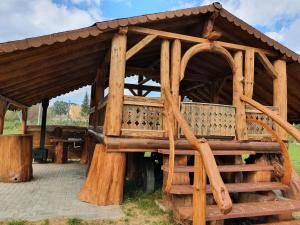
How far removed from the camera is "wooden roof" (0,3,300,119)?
5953 mm

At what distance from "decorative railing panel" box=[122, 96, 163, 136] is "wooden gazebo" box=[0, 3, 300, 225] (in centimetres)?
2

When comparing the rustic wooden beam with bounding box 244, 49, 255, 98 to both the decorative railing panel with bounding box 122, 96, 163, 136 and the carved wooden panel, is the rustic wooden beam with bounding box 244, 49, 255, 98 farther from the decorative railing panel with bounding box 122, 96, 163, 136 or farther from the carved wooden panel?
the decorative railing panel with bounding box 122, 96, 163, 136

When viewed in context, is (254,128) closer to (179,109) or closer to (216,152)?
(216,152)

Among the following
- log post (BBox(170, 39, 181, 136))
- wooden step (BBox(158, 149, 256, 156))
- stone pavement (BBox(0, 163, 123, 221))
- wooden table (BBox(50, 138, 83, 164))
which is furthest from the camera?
wooden table (BBox(50, 138, 83, 164))

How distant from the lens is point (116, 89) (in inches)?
251

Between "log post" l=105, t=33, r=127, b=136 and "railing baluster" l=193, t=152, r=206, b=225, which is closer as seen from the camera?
"railing baluster" l=193, t=152, r=206, b=225

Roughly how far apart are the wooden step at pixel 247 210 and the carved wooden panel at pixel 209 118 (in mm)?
2320

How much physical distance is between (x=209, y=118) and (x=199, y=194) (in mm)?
3806

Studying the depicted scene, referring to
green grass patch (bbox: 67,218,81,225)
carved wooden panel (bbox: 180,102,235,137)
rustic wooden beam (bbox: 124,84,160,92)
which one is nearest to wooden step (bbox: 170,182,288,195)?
carved wooden panel (bbox: 180,102,235,137)

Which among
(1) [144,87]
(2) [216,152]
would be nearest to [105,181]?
(2) [216,152]

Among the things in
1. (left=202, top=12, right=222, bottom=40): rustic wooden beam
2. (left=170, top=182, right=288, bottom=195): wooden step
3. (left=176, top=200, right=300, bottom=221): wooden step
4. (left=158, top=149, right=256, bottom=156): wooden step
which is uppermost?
(left=202, top=12, right=222, bottom=40): rustic wooden beam

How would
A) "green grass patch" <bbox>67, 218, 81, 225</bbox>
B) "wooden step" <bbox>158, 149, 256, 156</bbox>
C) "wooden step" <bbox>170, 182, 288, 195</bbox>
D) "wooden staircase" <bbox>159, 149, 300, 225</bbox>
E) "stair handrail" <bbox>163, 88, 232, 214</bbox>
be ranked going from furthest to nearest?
"wooden step" <bbox>158, 149, 256, 156</bbox> < "wooden step" <bbox>170, 182, 288, 195</bbox> < "green grass patch" <bbox>67, 218, 81, 225</bbox> < "wooden staircase" <bbox>159, 149, 300, 225</bbox> < "stair handrail" <bbox>163, 88, 232, 214</bbox>

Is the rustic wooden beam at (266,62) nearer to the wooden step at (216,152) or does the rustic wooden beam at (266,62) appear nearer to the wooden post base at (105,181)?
the wooden step at (216,152)

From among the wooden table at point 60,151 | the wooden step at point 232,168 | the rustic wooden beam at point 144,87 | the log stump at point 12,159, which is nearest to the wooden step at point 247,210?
the wooden step at point 232,168
